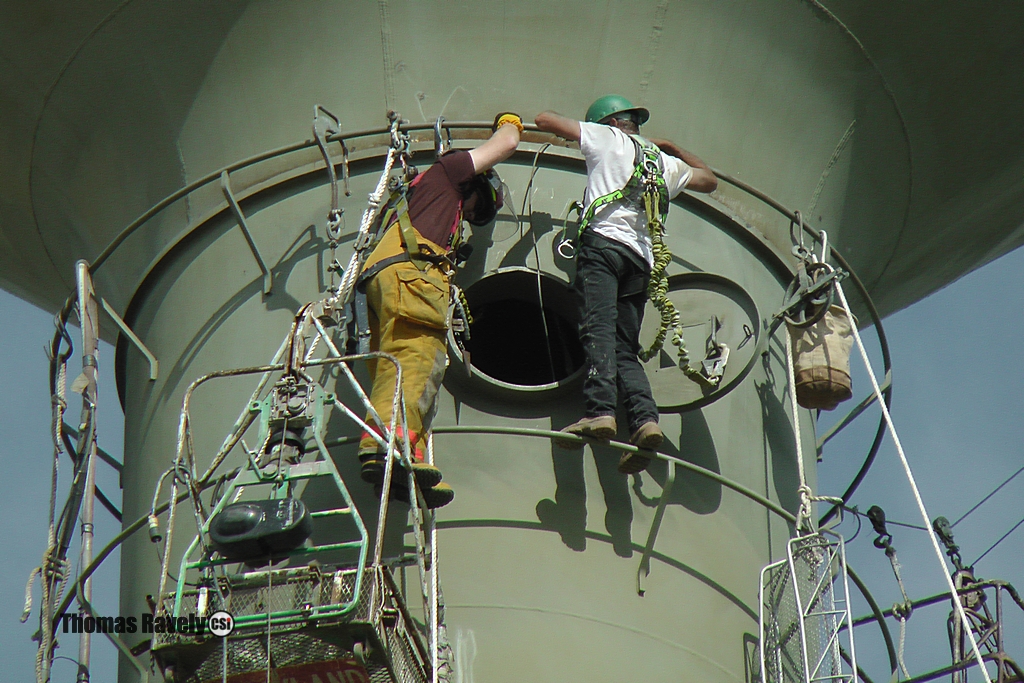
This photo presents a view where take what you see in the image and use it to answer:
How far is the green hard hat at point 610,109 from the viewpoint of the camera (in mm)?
9430

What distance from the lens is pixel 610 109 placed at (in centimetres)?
944

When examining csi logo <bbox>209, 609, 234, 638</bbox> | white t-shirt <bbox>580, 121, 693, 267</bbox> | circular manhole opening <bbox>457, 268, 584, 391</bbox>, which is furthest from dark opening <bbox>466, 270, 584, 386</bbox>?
csi logo <bbox>209, 609, 234, 638</bbox>

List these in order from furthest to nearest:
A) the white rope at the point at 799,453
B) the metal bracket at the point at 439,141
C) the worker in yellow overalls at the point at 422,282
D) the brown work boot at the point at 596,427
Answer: the metal bracket at the point at 439,141 → the white rope at the point at 799,453 → the brown work boot at the point at 596,427 → the worker in yellow overalls at the point at 422,282

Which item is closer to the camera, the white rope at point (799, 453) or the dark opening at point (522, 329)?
the white rope at point (799, 453)

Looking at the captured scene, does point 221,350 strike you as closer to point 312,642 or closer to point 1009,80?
point 312,642

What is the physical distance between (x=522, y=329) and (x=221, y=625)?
4.50 meters

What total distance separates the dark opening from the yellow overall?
0.91 meters

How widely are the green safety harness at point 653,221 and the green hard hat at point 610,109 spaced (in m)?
0.48

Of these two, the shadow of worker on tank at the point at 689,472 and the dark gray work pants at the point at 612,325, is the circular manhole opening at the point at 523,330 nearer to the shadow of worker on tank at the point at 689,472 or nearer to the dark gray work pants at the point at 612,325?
the dark gray work pants at the point at 612,325

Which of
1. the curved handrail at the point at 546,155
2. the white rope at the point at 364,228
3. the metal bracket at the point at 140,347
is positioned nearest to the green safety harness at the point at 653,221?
the curved handrail at the point at 546,155

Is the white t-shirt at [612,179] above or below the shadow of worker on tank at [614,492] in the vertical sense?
above

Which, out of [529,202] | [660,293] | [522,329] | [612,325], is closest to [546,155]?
[529,202]

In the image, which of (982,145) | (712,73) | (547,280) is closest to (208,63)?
(547,280)

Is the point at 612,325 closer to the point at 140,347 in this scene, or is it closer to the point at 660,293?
the point at 660,293
